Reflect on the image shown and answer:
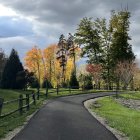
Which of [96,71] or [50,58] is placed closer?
[96,71]

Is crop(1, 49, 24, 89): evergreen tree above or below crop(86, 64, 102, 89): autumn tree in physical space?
below

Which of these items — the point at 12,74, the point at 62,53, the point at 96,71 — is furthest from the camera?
the point at 62,53

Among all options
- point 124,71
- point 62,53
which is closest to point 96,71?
point 124,71

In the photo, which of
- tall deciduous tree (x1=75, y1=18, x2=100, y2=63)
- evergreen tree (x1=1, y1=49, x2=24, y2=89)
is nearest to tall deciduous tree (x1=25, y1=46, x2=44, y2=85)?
tall deciduous tree (x1=75, y1=18, x2=100, y2=63)

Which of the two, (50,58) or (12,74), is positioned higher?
(50,58)

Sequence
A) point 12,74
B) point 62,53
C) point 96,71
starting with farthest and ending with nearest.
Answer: point 62,53 < point 96,71 < point 12,74

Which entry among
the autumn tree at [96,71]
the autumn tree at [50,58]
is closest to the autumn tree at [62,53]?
the autumn tree at [50,58]

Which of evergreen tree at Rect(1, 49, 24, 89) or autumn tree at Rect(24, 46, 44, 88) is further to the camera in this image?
autumn tree at Rect(24, 46, 44, 88)

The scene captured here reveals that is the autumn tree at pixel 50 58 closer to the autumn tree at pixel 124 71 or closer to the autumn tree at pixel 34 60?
the autumn tree at pixel 34 60

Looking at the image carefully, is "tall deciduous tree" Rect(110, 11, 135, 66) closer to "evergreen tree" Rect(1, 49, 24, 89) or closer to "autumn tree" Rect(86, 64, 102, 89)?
"autumn tree" Rect(86, 64, 102, 89)

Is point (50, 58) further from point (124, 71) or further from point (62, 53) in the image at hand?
point (124, 71)

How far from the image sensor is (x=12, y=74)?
2409 inches

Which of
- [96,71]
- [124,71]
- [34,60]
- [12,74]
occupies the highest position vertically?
[34,60]

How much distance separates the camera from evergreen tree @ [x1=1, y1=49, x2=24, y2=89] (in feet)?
201
